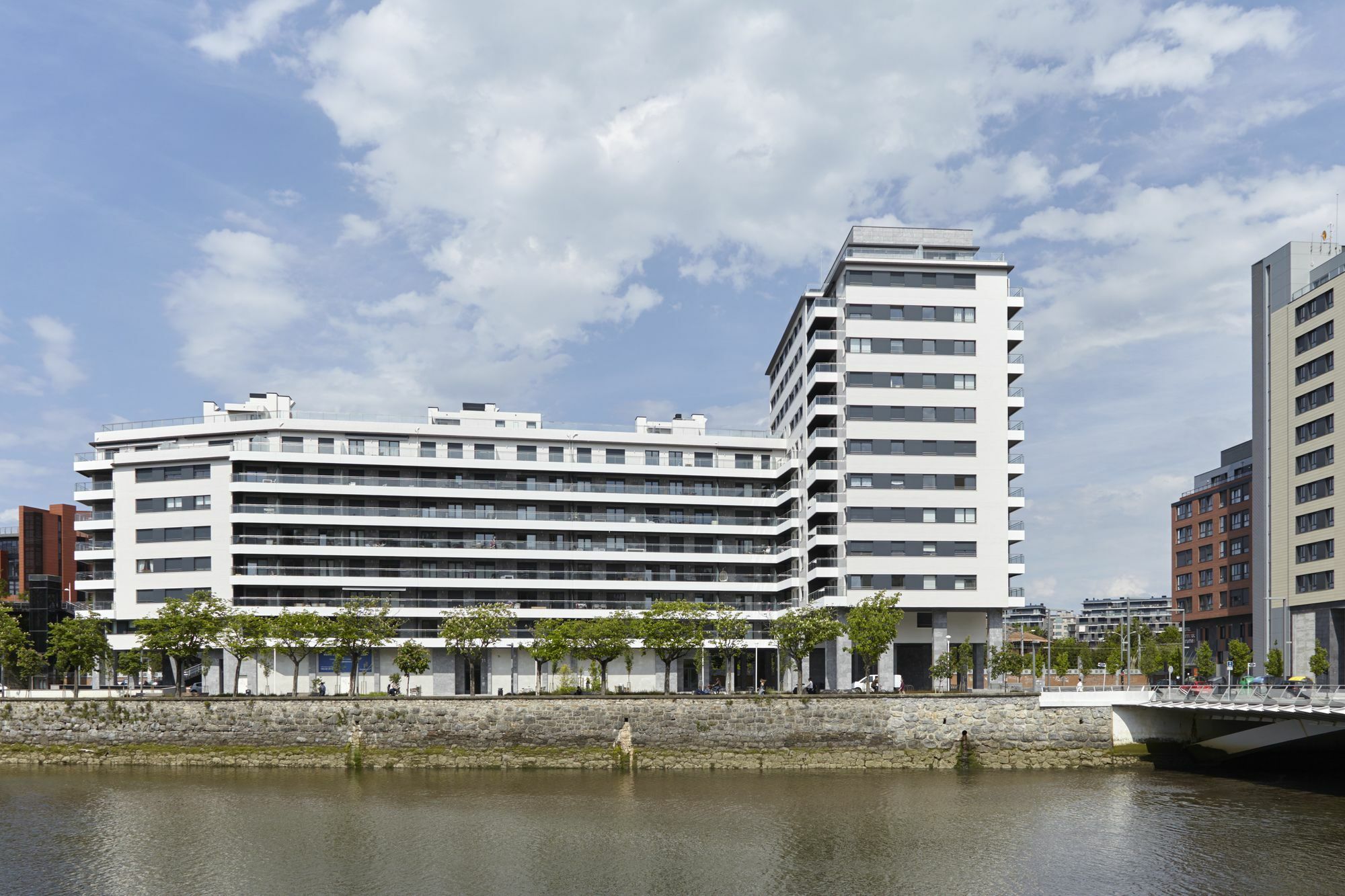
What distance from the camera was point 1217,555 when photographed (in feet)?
521

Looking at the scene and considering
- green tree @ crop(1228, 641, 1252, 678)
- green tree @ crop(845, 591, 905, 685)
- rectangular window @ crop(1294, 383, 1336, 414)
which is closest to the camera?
green tree @ crop(845, 591, 905, 685)

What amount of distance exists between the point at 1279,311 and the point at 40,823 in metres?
120

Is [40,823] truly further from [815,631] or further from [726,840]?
[815,631]

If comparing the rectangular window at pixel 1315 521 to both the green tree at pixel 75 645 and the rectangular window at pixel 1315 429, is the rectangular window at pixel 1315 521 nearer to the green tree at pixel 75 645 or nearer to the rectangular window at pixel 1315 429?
the rectangular window at pixel 1315 429

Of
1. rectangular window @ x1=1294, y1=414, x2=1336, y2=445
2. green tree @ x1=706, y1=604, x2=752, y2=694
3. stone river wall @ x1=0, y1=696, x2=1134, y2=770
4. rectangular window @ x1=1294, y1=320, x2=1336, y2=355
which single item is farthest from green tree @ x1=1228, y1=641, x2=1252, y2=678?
green tree @ x1=706, y1=604, x2=752, y2=694

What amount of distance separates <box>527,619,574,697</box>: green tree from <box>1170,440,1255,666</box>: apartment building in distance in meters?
85.4

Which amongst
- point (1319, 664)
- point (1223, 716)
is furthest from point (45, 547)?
point (1319, 664)

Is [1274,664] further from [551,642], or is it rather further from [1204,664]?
[551,642]

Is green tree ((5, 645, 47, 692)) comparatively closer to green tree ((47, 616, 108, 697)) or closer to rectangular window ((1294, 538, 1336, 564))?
green tree ((47, 616, 108, 697))

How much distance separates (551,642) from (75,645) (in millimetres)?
39642

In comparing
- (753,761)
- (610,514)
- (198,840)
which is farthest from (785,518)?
(198,840)

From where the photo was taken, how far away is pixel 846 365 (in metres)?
109

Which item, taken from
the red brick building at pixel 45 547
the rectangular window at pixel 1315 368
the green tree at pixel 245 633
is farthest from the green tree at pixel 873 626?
the red brick building at pixel 45 547

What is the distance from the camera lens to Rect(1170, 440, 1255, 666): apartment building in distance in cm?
15150
